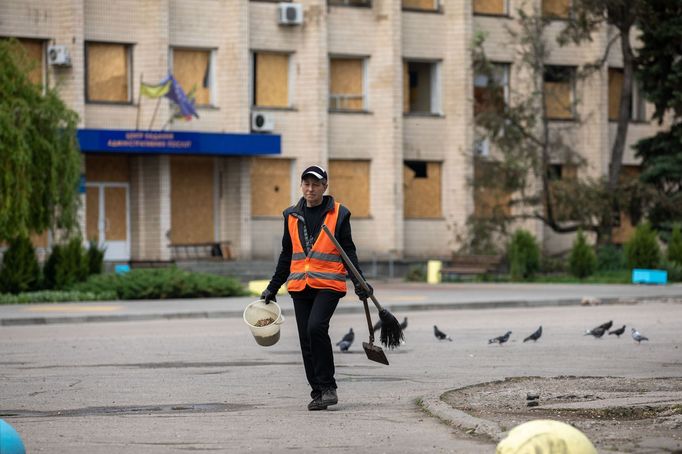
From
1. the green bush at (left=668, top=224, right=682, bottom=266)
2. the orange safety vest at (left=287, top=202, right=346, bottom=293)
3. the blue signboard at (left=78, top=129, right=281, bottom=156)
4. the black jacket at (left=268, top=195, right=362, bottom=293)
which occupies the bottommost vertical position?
the green bush at (left=668, top=224, right=682, bottom=266)

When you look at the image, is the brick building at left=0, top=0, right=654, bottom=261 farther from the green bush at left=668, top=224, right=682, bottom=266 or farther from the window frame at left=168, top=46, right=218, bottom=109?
the green bush at left=668, top=224, right=682, bottom=266

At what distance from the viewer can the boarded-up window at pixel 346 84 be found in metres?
49.2

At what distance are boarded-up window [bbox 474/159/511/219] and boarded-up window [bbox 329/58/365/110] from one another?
4.49m

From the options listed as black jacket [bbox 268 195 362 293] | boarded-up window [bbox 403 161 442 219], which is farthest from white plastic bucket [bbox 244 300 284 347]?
boarded-up window [bbox 403 161 442 219]

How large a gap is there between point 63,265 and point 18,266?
1185 millimetres

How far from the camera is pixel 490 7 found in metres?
51.5

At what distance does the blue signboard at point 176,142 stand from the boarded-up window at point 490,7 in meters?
9.64

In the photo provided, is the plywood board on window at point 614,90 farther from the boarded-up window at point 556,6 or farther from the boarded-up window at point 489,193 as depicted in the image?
the boarded-up window at point 489,193

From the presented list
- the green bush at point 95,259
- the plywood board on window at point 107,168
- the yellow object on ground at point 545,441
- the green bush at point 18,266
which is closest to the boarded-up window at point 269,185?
the plywood board on window at point 107,168

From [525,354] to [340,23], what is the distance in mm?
31526

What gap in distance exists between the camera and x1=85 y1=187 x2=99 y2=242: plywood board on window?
45.5m

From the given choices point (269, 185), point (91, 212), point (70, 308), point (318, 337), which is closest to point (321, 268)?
point (318, 337)

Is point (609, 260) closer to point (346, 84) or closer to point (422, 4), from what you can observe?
point (346, 84)

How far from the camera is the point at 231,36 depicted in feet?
153
